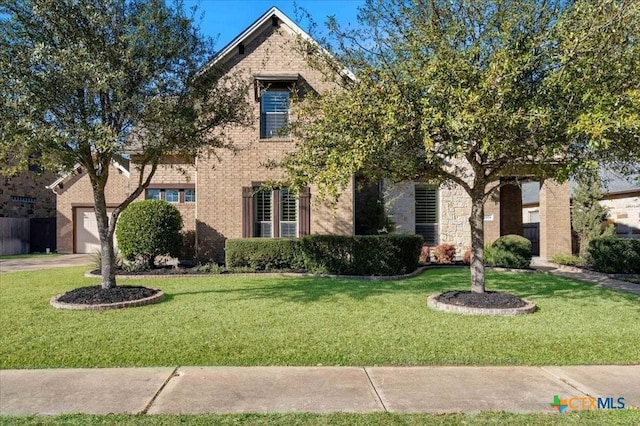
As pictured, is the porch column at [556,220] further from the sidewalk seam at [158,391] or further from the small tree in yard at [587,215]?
the sidewalk seam at [158,391]

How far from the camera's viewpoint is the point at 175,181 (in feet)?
59.5

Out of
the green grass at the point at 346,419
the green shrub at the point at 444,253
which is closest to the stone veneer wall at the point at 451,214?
the green shrub at the point at 444,253

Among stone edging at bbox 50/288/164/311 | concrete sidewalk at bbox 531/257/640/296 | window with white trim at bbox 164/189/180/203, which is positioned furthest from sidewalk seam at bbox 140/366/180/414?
window with white trim at bbox 164/189/180/203

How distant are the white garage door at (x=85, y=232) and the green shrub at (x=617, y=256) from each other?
2203 centimetres

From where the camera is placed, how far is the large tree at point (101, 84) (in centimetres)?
756

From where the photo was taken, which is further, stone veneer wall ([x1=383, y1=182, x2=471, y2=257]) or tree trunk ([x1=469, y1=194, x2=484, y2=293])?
stone veneer wall ([x1=383, y1=182, x2=471, y2=257])

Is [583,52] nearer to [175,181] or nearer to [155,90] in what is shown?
[155,90]

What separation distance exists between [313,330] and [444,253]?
33.7 ft

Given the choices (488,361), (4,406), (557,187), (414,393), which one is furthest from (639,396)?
(557,187)

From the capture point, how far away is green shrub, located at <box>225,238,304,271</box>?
1362cm

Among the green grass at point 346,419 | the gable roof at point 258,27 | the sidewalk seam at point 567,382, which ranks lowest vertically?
the sidewalk seam at point 567,382

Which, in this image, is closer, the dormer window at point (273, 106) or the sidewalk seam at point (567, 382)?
the sidewalk seam at point (567, 382)

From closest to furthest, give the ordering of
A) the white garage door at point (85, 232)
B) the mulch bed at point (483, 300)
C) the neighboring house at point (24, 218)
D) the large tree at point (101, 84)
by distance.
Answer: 1. the large tree at point (101, 84)
2. the mulch bed at point (483, 300)
3. the neighboring house at point (24, 218)
4. the white garage door at point (85, 232)

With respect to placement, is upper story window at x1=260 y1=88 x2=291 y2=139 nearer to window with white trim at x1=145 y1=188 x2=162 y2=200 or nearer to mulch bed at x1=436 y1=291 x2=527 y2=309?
window with white trim at x1=145 y1=188 x2=162 y2=200
